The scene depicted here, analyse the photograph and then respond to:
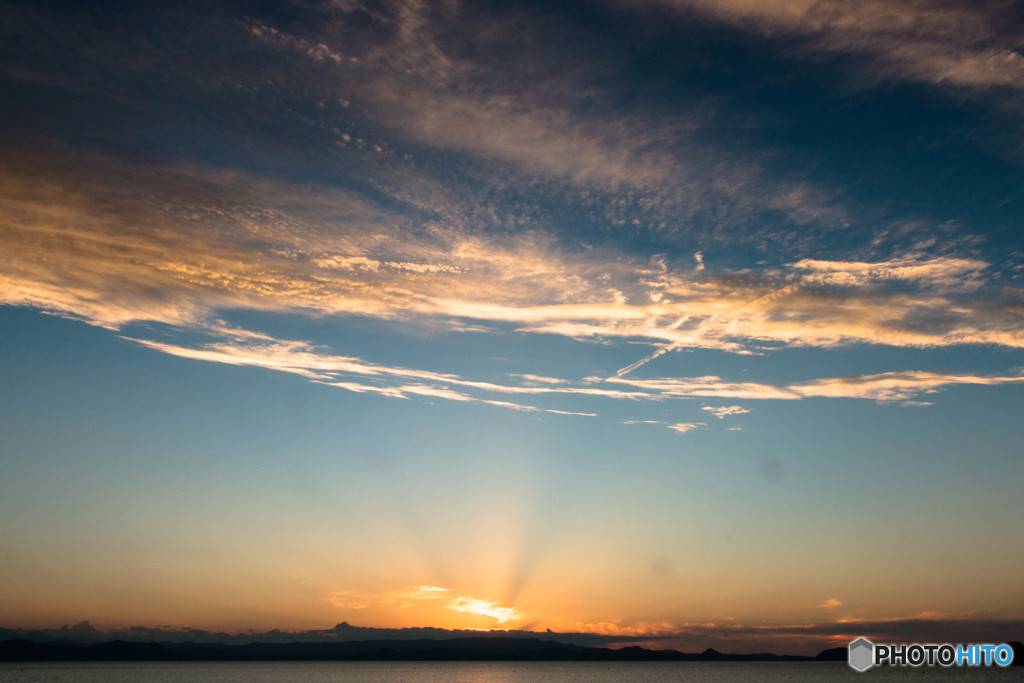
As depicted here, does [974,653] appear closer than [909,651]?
Yes

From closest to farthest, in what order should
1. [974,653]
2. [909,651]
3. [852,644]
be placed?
1. [974,653]
2. [909,651]
3. [852,644]

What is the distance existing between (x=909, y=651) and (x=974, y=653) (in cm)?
2708

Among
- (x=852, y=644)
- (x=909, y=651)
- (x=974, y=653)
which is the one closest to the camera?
(x=974, y=653)

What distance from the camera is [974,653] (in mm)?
62219

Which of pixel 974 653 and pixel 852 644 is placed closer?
pixel 974 653

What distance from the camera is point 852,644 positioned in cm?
10075

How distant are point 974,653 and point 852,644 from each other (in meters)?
42.7

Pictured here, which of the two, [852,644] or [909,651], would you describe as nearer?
[909,651]

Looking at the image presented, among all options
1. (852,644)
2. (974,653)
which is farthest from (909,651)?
(974,653)

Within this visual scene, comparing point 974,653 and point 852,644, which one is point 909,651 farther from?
point 974,653

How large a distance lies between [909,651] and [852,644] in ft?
52.6
